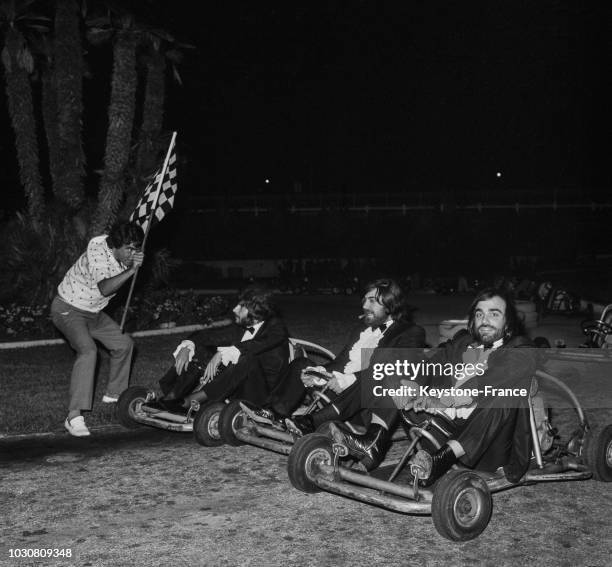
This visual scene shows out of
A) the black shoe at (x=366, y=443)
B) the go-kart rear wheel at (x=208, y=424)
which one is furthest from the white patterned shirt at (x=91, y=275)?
the black shoe at (x=366, y=443)

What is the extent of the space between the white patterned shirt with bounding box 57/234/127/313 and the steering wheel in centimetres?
545

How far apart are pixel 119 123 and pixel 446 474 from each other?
12.9m

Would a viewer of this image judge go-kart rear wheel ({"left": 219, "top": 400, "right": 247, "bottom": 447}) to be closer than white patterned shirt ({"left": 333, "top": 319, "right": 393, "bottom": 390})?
No

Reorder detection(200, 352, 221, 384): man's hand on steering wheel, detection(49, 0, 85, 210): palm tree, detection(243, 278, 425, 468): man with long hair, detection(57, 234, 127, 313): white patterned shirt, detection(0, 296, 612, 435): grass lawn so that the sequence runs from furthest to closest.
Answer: detection(49, 0, 85, 210): palm tree
detection(0, 296, 612, 435): grass lawn
detection(57, 234, 127, 313): white patterned shirt
detection(200, 352, 221, 384): man's hand on steering wheel
detection(243, 278, 425, 468): man with long hair

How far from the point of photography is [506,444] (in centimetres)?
499

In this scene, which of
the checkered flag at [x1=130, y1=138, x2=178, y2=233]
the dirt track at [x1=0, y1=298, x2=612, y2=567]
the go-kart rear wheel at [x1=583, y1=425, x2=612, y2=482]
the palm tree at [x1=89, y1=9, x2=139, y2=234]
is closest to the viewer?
the dirt track at [x1=0, y1=298, x2=612, y2=567]

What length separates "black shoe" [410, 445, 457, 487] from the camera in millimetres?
4770

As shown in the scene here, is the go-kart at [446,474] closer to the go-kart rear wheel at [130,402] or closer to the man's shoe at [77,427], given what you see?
the go-kart rear wheel at [130,402]

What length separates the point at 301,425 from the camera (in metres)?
5.98

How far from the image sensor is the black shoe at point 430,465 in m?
4.77

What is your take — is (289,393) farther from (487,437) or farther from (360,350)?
(487,437)

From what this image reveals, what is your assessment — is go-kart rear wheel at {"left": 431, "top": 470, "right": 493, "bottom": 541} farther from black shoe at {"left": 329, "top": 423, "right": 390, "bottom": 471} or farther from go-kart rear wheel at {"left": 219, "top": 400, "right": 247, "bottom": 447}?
go-kart rear wheel at {"left": 219, "top": 400, "right": 247, "bottom": 447}

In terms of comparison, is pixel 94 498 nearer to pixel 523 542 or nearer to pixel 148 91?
pixel 523 542

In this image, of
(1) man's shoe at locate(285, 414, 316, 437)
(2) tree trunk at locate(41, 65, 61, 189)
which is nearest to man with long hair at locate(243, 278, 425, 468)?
(1) man's shoe at locate(285, 414, 316, 437)
